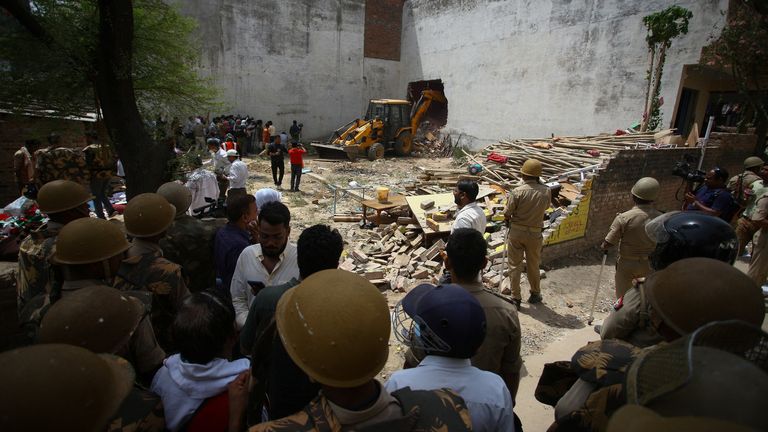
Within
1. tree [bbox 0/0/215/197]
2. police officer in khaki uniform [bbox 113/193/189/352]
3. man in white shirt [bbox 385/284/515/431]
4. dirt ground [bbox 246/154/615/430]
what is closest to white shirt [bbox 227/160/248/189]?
dirt ground [bbox 246/154/615/430]

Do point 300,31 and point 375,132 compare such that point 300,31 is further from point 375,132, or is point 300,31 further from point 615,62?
point 615,62

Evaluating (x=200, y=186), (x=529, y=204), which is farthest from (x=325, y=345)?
(x=200, y=186)

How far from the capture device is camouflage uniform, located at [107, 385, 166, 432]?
1.40 meters

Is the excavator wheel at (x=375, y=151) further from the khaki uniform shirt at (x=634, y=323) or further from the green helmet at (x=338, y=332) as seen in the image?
the green helmet at (x=338, y=332)

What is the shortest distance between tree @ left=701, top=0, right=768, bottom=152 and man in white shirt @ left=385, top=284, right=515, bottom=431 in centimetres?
1322

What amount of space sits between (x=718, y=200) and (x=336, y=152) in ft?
48.8

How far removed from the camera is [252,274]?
2805mm

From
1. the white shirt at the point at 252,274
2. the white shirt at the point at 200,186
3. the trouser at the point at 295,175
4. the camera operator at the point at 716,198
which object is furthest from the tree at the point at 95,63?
→ the camera operator at the point at 716,198

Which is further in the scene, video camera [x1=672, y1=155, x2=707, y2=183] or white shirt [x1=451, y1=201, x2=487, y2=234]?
video camera [x1=672, y1=155, x2=707, y2=183]

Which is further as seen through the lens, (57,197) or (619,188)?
(619,188)

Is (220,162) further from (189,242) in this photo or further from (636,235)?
(636,235)

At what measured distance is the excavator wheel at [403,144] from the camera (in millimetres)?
19844

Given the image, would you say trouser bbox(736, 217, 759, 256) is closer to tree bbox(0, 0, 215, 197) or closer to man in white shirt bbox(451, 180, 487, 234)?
man in white shirt bbox(451, 180, 487, 234)

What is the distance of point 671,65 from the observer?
12672mm
